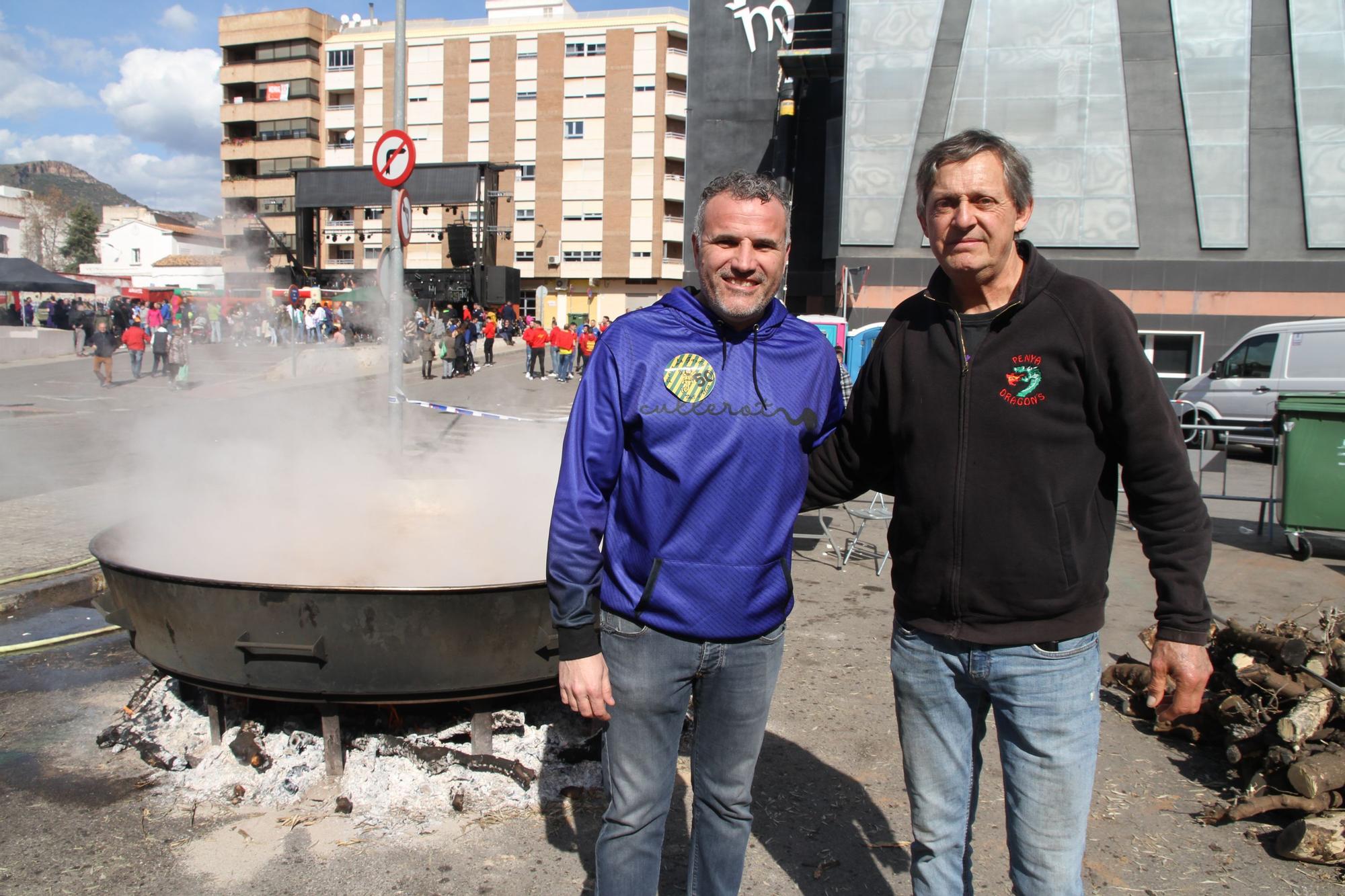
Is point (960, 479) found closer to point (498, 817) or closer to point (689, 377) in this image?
point (689, 377)

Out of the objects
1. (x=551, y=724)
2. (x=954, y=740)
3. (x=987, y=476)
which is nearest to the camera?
(x=987, y=476)

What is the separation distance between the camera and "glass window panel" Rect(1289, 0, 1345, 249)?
19781 mm

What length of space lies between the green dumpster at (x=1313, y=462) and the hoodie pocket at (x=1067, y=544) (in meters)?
6.76

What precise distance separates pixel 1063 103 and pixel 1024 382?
22.6 metres

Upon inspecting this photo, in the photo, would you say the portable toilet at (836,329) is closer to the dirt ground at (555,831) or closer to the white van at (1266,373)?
the white van at (1266,373)

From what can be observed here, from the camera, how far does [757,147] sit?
35781mm

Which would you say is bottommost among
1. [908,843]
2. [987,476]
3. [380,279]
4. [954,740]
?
[908,843]

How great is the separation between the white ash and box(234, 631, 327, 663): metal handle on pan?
59 centimetres

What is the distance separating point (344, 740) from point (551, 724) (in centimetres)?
79

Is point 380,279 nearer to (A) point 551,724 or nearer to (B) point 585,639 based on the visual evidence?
(A) point 551,724

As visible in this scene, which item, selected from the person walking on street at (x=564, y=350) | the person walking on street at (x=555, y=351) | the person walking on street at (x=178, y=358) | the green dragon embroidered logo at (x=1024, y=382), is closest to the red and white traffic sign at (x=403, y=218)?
the green dragon embroidered logo at (x=1024, y=382)

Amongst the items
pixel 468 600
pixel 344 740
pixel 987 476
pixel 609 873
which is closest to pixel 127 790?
pixel 344 740

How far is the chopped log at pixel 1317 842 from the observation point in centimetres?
291

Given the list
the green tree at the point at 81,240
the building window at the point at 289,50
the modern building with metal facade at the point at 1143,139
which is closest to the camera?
the modern building with metal facade at the point at 1143,139
